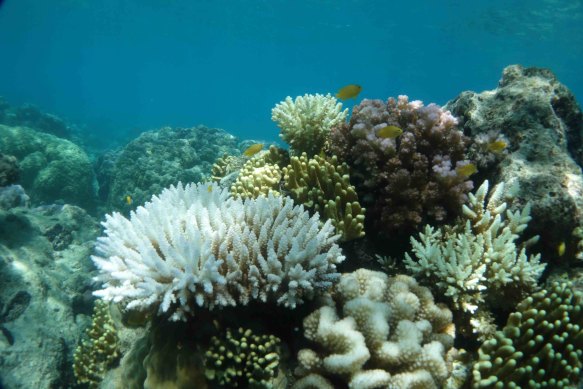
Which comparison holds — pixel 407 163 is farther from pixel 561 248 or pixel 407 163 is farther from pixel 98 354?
pixel 98 354

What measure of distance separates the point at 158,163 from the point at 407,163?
12.1 m

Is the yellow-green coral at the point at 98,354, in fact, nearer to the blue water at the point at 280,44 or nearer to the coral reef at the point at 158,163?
the coral reef at the point at 158,163

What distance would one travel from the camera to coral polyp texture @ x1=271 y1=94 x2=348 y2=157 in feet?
18.3

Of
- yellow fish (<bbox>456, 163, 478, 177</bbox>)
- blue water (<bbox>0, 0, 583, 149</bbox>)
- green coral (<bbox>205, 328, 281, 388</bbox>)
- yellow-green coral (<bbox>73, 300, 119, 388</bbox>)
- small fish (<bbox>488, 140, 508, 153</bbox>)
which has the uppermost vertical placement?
blue water (<bbox>0, 0, 583, 149</bbox>)

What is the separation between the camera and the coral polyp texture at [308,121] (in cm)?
558

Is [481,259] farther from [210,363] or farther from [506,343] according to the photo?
[210,363]

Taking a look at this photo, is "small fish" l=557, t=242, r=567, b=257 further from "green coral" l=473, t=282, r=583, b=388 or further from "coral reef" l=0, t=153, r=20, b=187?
"coral reef" l=0, t=153, r=20, b=187

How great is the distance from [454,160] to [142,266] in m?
3.97

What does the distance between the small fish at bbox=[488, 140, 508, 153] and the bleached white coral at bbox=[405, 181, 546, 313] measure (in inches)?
33.8

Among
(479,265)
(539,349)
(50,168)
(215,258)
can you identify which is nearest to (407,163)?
(479,265)

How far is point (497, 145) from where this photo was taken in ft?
14.9

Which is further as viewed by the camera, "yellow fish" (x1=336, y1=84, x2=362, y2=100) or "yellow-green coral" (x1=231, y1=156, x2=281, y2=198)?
"yellow fish" (x1=336, y1=84, x2=362, y2=100)

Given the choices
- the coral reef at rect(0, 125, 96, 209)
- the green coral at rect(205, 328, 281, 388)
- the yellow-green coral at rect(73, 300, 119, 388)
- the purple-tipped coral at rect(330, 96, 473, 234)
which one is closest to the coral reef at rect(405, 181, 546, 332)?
the purple-tipped coral at rect(330, 96, 473, 234)

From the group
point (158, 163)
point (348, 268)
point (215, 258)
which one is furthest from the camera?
point (158, 163)
